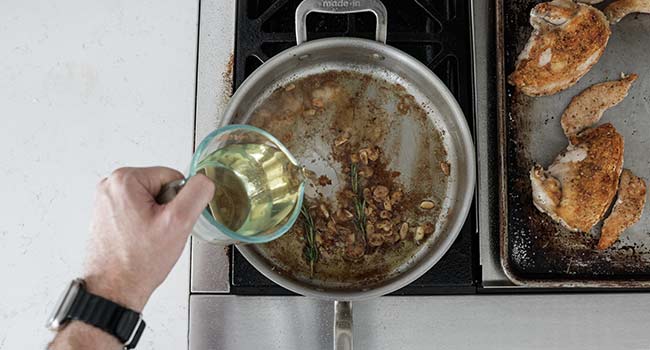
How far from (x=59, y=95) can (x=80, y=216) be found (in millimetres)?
233

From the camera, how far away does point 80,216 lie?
116 centimetres

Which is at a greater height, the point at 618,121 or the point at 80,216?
the point at 618,121

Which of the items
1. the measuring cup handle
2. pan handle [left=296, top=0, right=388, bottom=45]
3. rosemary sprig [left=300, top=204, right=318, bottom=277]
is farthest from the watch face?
pan handle [left=296, top=0, right=388, bottom=45]

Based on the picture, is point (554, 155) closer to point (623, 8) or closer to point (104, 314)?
point (623, 8)

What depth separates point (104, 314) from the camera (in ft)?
2.51

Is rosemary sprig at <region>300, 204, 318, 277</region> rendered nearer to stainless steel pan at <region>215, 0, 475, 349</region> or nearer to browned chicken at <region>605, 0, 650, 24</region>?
stainless steel pan at <region>215, 0, 475, 349</region>

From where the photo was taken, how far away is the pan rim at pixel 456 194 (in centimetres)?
99

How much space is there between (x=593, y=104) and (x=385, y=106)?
0.36m

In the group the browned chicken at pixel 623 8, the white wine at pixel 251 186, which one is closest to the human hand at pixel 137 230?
the white wine at pixel 251 186

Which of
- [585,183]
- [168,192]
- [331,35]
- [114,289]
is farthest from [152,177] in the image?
[585,183]

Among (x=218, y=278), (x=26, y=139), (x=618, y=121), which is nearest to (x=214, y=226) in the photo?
(x=218, y=278)

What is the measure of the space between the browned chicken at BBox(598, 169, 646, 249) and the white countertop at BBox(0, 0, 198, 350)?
74 cm

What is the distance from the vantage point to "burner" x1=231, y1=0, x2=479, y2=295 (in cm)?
108

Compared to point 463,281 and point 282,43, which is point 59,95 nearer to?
point 282,43
